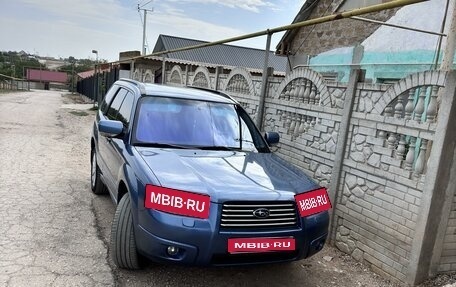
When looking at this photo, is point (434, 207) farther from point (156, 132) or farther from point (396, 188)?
point (156, 132)

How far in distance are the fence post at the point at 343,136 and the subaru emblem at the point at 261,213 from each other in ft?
5.66

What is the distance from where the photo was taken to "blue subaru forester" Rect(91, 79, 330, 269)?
2.86m

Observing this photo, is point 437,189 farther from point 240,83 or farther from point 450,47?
point 240,83

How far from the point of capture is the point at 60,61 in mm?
134500

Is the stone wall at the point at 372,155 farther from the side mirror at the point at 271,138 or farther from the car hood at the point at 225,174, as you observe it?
the car hood at the point at 225,174

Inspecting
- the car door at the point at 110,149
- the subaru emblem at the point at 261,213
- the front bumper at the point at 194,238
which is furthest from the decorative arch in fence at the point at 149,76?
the subaru emblem at the point at 261,213

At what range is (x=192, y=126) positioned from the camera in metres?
4.12

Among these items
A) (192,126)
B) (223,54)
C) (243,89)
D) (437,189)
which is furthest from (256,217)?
(223,54)

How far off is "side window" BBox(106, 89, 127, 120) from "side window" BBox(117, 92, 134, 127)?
18 cm

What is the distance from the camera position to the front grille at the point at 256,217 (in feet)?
9.48

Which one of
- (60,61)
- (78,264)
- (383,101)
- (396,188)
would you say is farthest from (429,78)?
(60,61)

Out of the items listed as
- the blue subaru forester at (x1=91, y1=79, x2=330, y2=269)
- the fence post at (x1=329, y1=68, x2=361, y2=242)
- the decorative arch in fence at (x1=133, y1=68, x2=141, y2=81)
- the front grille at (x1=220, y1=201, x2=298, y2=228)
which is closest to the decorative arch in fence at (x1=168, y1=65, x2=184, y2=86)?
the decorative arch in fence at (x1=133, y1=68, x2=141, y2=81)

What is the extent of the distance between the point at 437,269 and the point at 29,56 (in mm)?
115267

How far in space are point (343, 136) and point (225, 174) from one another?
173 centimetres
